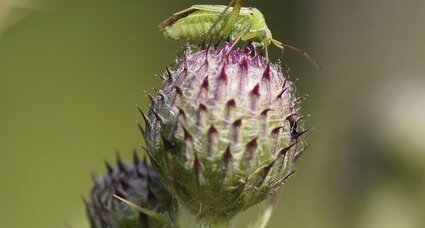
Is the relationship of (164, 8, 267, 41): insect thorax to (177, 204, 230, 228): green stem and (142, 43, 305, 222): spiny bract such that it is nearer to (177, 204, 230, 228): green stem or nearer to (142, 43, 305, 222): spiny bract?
(142, 43, 305, 222): spiny bract

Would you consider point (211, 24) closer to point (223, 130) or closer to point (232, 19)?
point (232, 19)

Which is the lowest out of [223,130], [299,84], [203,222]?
[299,84]

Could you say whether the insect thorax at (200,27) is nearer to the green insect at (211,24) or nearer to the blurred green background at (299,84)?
the green insect at (211,24)

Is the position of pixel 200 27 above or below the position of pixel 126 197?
above

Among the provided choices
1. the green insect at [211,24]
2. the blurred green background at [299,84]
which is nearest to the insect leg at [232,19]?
the green insect at [211,24]

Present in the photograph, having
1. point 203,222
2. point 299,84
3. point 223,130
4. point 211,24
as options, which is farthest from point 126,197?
point 299,84

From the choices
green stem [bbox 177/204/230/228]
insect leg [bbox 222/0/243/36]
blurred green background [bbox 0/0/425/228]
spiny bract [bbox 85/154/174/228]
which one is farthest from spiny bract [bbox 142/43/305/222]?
blurred green background [bbox 0/0/425/228]

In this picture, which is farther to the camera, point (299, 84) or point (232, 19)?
point (299, 84)

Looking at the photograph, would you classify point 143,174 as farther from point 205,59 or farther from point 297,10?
point 297,10
